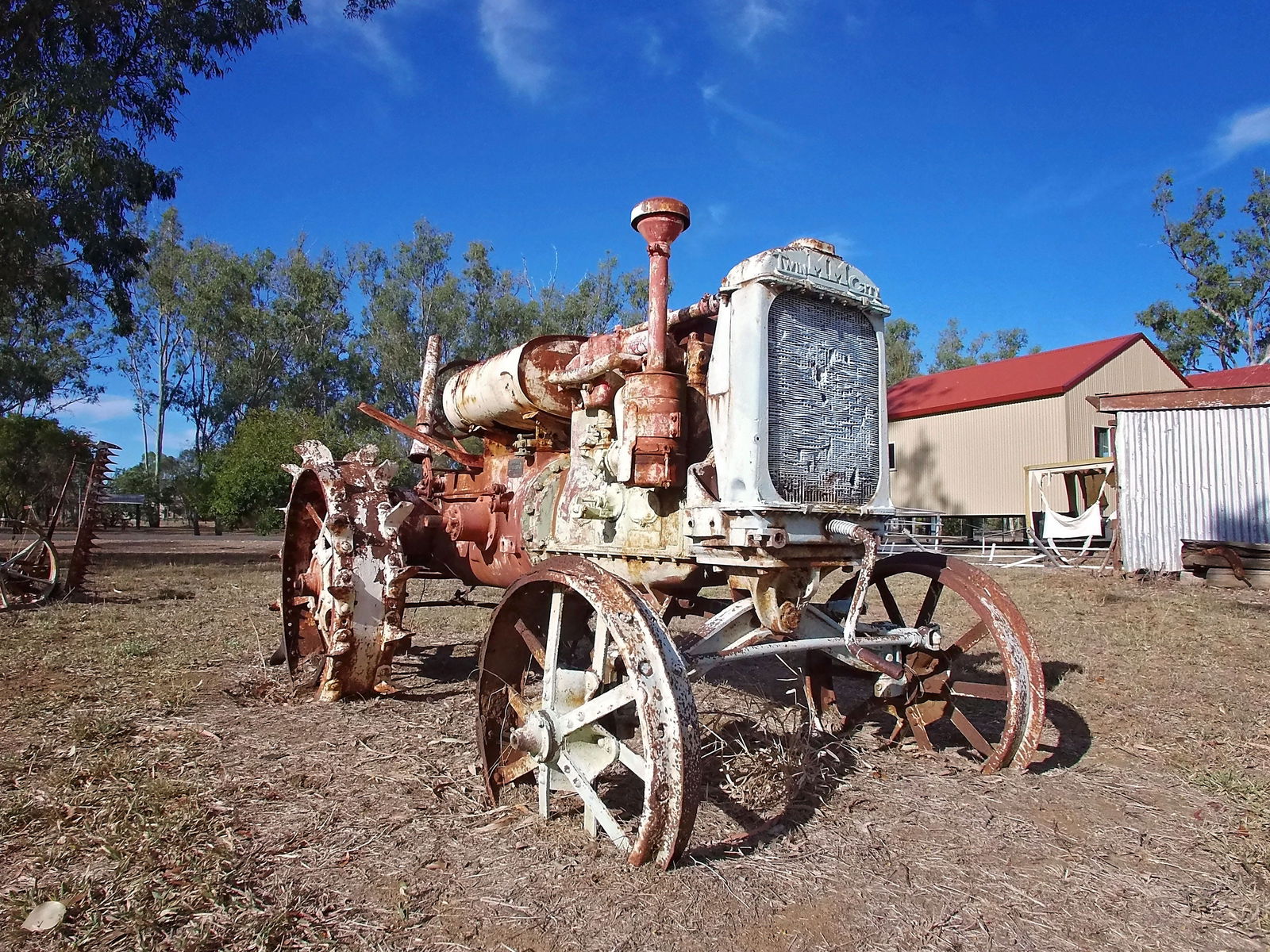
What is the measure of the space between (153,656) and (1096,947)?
6203 mm

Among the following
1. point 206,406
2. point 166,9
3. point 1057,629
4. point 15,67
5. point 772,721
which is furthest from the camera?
point 206,406

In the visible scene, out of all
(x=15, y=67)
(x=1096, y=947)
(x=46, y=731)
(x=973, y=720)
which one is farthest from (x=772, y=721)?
(x=15, y=67)

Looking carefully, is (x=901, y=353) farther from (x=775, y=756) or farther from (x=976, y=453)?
(x=775, y=756)

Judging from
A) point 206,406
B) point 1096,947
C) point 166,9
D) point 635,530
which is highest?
point 166,9

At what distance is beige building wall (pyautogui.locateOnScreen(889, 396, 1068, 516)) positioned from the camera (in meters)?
22.8

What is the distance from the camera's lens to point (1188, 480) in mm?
13180

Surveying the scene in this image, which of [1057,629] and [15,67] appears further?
[15,67]

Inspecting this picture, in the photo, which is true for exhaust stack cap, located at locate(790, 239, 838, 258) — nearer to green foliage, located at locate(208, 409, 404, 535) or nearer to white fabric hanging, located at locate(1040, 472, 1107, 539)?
white fabric hanging, located at locate(1040, 472, 1107, 539)

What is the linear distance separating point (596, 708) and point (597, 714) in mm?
20

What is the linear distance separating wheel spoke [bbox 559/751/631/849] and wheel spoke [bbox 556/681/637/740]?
11 cm

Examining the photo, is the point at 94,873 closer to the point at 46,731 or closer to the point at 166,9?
the point at 46,731

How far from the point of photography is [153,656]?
6.00 meters

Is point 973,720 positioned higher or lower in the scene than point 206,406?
lower

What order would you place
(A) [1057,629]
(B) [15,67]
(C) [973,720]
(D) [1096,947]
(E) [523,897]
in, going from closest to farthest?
(D) [1096,947], (E) [523,897], (C) [973,720], (A) [1057,629], (B) [15,67]
